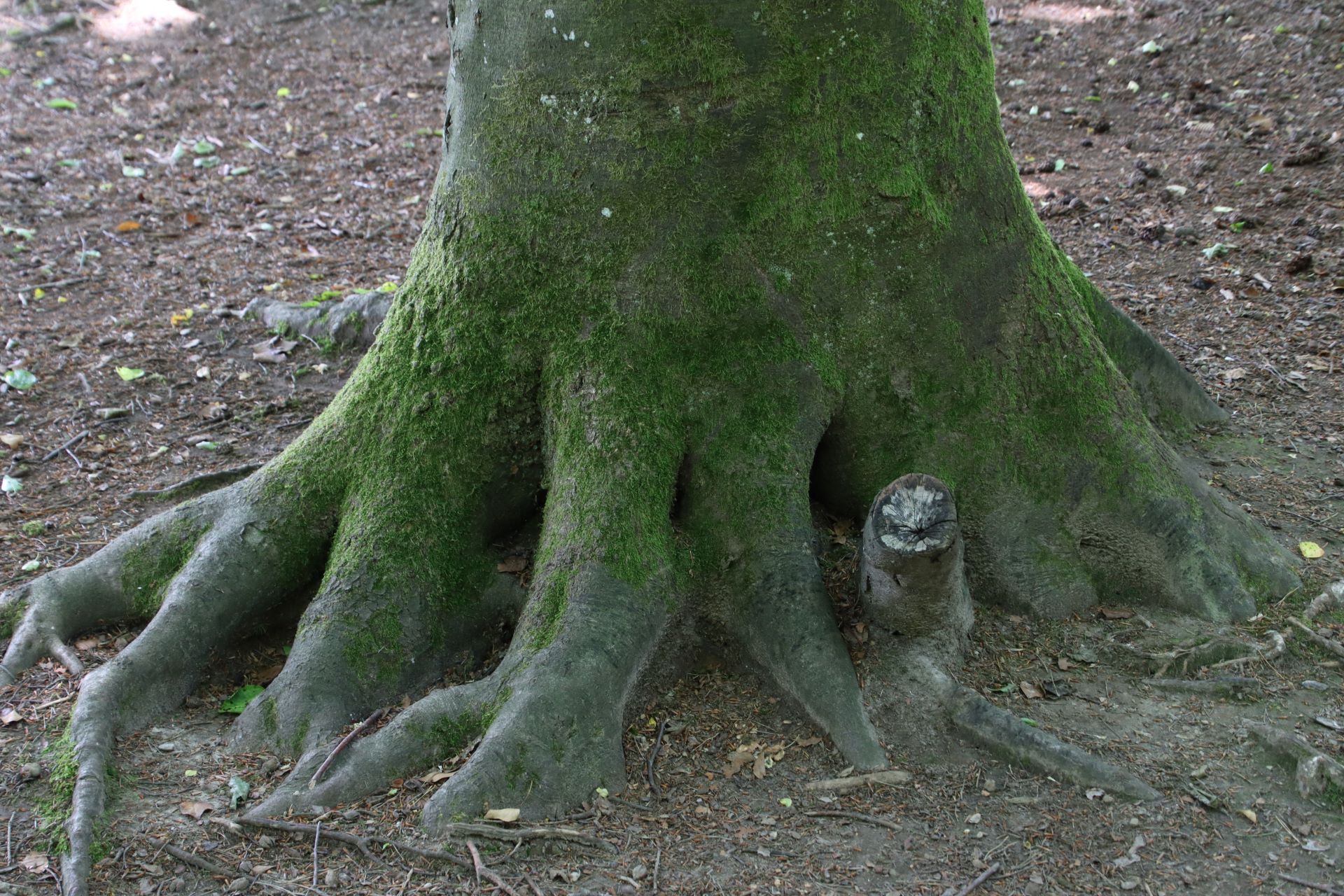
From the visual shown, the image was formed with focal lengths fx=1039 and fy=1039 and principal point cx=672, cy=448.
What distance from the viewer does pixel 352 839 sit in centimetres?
299

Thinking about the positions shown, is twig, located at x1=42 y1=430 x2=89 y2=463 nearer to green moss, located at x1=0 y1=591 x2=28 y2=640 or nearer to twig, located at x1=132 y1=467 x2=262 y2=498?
twig, located at x1=132 y1=467 x2=262 y2=498

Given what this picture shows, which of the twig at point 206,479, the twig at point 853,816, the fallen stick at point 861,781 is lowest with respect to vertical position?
the twig at point 853,816

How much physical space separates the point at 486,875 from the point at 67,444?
4176 millimetres

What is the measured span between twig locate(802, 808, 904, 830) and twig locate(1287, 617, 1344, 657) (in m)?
1.74

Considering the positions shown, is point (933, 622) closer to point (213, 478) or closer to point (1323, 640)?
point (1323, 640)

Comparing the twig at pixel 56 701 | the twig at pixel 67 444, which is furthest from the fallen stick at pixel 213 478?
the twig at pixel 56 701

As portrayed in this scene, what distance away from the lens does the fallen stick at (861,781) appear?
3.20m

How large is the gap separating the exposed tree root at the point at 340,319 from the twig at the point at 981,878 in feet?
16.4

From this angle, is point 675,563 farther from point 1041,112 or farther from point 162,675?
point 1041,112

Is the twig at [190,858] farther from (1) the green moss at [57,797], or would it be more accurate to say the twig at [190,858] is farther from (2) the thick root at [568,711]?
(2) the thick root at [568,711]

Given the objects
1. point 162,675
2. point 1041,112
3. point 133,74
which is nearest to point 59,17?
point 133,74

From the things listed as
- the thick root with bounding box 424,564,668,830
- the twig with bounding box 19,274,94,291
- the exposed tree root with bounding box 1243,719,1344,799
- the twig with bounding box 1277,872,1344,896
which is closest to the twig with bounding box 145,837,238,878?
the thick root with bounding box 424,564,668,830

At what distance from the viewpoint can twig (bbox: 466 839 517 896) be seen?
9.21 feet

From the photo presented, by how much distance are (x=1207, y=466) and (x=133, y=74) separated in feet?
40.3
